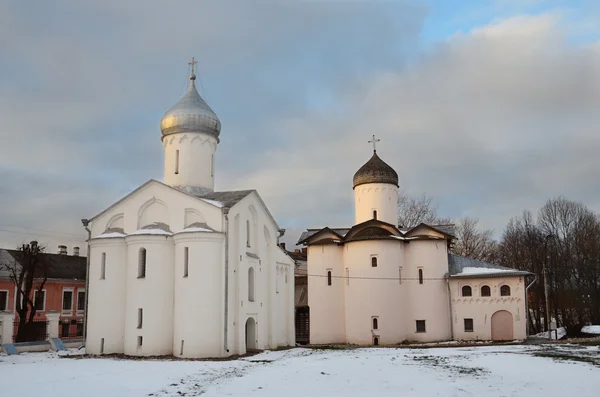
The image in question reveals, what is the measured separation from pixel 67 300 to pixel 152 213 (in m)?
15.0

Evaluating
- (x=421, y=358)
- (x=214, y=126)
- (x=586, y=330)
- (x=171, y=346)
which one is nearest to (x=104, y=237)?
(x=171, y=346)

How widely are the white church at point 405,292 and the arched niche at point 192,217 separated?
1130 centimetres

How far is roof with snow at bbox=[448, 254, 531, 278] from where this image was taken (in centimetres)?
3206

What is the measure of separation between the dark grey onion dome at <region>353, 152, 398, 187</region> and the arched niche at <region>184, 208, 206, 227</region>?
1479cm

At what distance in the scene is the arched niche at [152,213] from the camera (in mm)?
25250

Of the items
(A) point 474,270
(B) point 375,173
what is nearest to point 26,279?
(B) point 375,173

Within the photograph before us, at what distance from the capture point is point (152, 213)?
25.5 metres

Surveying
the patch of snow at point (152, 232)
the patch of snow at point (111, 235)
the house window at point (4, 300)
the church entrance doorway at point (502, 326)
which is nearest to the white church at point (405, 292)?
the church entrance doorway at point (502, 326)

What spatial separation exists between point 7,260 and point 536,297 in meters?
36.8

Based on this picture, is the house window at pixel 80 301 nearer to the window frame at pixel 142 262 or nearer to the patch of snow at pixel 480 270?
the window frame at pixel 142 262

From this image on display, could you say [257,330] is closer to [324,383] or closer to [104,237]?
[104,237]

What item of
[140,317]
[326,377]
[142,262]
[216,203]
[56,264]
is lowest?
[326,377]

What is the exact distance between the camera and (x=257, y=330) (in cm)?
2562

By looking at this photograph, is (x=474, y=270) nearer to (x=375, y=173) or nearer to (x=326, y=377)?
(x=375, y=173)
